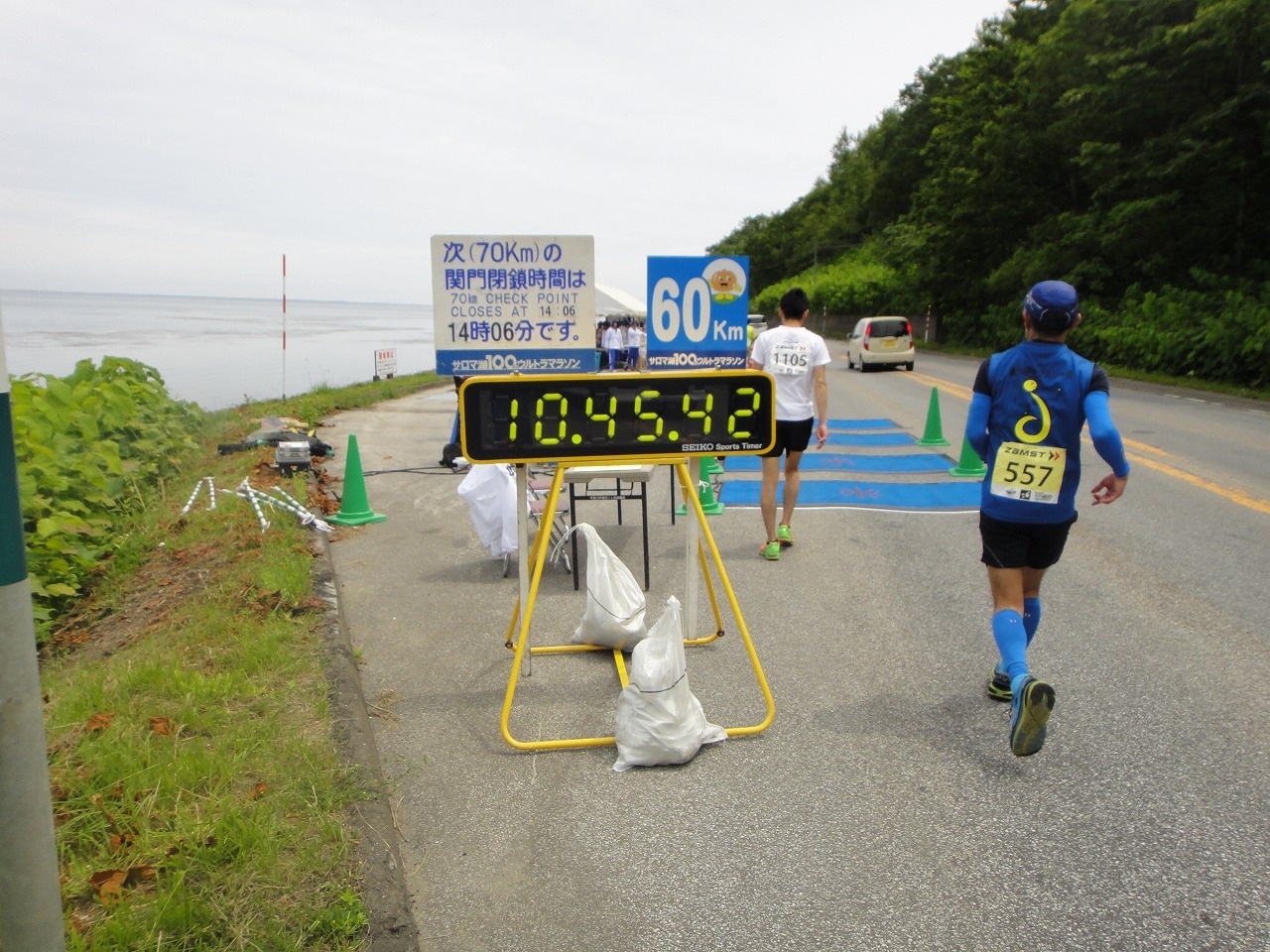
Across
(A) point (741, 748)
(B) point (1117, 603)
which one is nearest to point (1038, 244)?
(B) point (1117, 603)

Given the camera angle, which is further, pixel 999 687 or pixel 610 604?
pixel 610 604

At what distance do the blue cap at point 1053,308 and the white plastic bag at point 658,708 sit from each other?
2002 mm

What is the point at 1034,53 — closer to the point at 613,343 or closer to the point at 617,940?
the point at 613,343

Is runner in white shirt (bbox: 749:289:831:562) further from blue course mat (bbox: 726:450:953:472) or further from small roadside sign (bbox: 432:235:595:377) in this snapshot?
blue course mat (bbox: 726:450:953:472)

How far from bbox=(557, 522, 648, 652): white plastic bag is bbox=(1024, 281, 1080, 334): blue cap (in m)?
2.47

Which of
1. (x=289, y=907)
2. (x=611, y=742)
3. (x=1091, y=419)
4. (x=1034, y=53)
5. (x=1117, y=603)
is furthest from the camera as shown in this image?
(x=1034, y=53)

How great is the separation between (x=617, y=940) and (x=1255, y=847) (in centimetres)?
226

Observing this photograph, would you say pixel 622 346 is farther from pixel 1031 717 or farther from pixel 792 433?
pixel 1031 717

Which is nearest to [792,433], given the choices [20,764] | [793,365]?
[793,365]

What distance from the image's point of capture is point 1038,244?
37188mm

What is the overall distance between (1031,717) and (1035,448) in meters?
1.18

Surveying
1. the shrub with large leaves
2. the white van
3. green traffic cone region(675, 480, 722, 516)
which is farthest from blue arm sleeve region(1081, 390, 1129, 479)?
the white van

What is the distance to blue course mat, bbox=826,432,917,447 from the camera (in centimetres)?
1316

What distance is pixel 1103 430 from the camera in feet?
12.8
